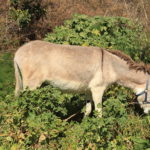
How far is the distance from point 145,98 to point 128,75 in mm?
439

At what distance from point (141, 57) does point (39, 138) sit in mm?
3453

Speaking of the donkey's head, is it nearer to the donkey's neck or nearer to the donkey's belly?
the donkey's neck

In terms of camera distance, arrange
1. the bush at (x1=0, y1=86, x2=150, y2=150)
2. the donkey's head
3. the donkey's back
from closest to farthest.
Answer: the bush at (x1=0, y1=86, x2=150, y2=150) → the donkey's back → the donkey's head

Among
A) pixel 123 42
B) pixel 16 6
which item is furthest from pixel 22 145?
pixel 16 6

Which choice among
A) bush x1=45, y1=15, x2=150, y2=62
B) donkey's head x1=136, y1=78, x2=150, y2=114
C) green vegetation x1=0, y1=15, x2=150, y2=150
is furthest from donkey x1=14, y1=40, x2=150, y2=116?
bush x1=45, y1=15, x2=150, y2=62

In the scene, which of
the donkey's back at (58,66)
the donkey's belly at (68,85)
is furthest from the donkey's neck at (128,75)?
the donkey's belly at (68,85)

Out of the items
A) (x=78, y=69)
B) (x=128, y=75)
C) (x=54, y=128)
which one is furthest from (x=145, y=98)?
(x=54, y=128)

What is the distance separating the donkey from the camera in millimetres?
4602

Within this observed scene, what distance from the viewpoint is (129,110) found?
5.17 m

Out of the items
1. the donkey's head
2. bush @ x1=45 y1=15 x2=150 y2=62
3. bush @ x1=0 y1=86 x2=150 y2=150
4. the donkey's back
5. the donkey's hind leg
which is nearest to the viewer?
bush @ x1=0 y1=86 x2=150 y2=150

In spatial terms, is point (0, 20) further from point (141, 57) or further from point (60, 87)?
point (60, 87)

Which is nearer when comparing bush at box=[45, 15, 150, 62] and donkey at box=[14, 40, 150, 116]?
donkey at box=[14, 40, 150, 116]

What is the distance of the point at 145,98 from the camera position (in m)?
4.88

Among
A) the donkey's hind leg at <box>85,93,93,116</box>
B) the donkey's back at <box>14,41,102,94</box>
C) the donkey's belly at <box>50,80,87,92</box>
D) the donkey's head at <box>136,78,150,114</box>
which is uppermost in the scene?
the donkey's back at <box>14,41,102,94</box>
